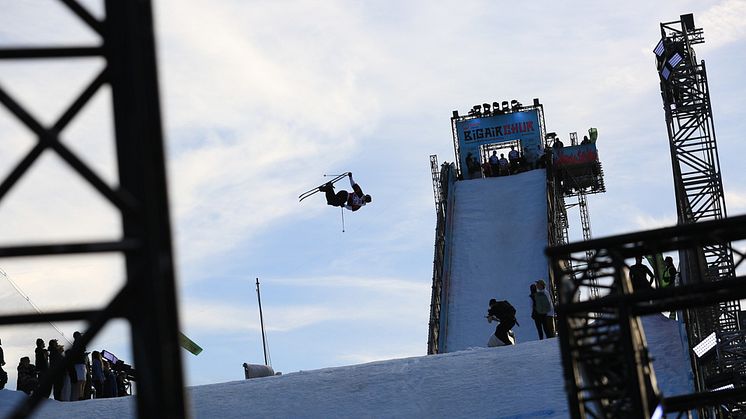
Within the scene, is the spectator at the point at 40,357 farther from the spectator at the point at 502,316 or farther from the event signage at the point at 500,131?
the event signage at the point at 500,131

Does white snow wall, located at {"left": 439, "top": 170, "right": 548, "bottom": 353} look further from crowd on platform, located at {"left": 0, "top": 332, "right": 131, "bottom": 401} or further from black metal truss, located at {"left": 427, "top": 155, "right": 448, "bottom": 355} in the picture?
crowd on platform, located at {"left": 0, "top": 332, "right": 131, "bottom": 401}

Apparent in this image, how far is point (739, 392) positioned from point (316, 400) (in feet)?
28.6

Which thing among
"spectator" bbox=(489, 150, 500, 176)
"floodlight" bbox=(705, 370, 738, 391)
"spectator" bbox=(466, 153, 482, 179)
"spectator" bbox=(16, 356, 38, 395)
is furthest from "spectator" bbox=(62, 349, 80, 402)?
"spectator" bbox=(466, 153, 482, 179)

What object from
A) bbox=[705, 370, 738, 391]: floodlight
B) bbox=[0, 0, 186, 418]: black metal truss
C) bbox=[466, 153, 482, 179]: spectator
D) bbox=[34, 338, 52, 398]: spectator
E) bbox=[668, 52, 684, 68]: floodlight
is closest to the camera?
bbox=[0, 0, 186, 418]: black metal truss

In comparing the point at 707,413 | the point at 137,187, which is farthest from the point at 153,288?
the point at 707,413

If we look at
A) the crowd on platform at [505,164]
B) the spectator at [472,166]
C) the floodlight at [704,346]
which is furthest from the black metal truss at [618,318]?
the spectator at [472,166]

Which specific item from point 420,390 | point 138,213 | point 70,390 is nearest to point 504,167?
point 420,390

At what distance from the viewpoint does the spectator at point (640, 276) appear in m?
22.0

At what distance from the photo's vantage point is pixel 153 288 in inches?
195

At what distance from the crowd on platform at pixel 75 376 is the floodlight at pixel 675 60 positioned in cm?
1231

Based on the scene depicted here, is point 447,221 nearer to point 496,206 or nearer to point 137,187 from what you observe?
point 496,206

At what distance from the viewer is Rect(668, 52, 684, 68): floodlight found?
26.0 meters

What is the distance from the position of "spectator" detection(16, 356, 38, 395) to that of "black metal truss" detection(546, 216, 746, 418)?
38.0ft

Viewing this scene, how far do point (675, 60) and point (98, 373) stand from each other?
12588mm
